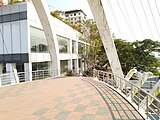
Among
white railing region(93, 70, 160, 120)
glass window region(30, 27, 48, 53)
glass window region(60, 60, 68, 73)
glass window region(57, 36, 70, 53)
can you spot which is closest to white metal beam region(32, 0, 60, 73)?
glass window region(30, 27, 48, 53)

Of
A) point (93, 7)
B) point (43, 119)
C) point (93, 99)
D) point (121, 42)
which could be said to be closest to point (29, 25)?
point (93, 7)

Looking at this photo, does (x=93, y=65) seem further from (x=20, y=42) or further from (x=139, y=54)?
(x=20, y=42)

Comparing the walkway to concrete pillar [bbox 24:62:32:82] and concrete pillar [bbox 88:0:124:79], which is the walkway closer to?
concrete pillar [bbox 88:0:124:79]

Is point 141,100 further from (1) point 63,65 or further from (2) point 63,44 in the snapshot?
(1) point 63,65

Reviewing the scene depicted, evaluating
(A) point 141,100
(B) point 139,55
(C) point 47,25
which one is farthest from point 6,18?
(B) point 139,55

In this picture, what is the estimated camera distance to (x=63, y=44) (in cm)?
2809

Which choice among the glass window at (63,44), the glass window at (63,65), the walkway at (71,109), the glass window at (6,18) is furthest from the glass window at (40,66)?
the walkway at (71,109)

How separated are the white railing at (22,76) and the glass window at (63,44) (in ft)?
23.4

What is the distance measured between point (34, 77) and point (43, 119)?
515 inches

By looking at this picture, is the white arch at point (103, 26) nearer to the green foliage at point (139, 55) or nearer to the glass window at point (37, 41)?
the glass window at point (37, 41)

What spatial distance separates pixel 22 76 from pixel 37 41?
4.57 metres

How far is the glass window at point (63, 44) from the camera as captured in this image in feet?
86.7

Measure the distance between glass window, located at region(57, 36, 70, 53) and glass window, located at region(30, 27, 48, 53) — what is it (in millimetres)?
5333

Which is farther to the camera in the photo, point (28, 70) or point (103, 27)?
point (28, 70)
